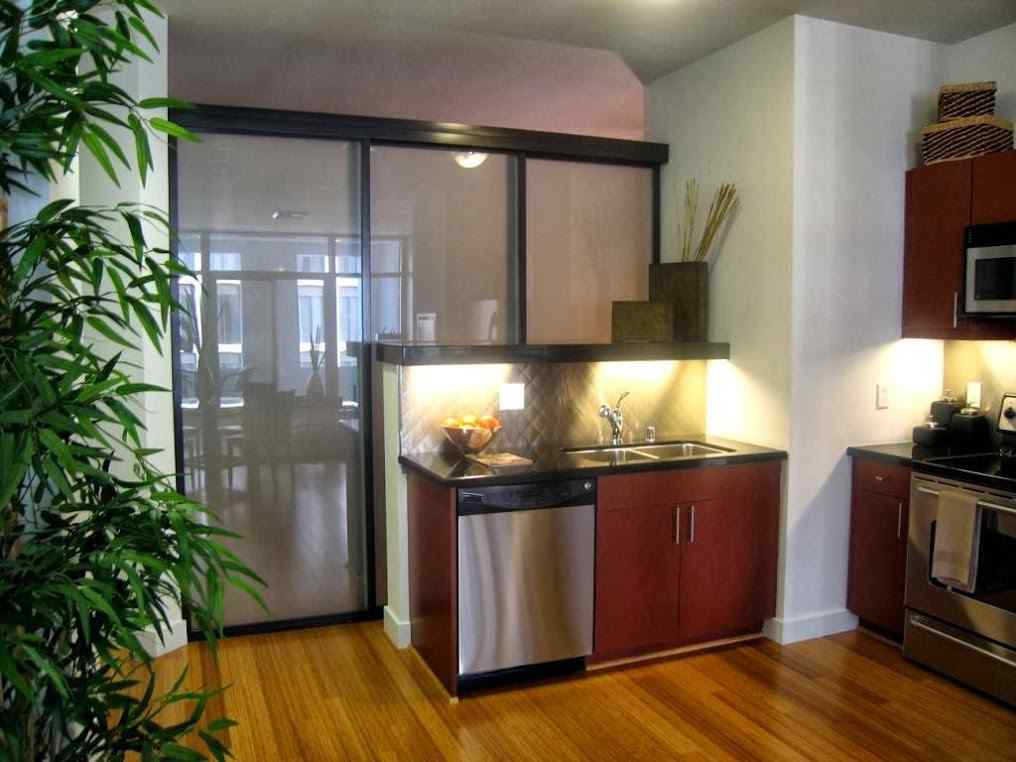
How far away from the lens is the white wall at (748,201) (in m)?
3.71

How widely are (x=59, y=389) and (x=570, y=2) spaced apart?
280 cm

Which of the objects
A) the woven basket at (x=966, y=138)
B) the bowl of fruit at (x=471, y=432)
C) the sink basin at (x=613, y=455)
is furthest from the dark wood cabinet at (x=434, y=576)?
the woven basket at (x=966, y=138)

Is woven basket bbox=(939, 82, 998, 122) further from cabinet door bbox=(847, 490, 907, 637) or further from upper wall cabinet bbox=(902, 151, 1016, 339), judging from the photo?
cabinet door bbox=(847, 490, 907, 637)

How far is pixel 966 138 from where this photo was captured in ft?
11.9

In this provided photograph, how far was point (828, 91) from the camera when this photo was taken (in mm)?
3709

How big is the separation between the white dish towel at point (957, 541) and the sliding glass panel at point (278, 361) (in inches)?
101

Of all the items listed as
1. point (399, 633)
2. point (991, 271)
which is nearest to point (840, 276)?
point (991, 271)

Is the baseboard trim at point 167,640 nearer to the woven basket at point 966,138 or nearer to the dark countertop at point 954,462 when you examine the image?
the dark countertop at point 954,462

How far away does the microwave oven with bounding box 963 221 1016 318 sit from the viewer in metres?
3.38

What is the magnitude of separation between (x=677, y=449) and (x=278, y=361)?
77.2 inches

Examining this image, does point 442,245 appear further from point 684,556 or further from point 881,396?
point 881,396

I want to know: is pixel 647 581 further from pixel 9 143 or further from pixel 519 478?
pixel 9 143

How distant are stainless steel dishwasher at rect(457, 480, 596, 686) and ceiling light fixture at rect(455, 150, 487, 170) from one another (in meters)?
Result: 1.73

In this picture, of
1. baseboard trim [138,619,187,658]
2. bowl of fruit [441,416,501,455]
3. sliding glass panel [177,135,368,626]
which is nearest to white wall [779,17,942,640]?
bowl of fruit [441,416,501,455]
